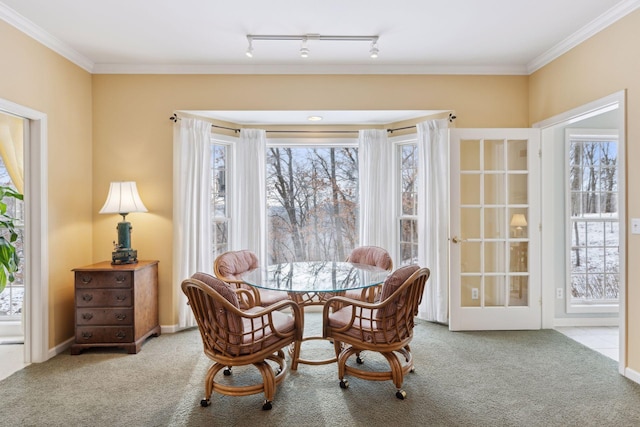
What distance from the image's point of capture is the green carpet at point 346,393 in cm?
215

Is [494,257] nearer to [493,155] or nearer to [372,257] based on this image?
[493,155]

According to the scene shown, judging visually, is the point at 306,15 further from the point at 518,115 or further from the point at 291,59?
the point at 518,115

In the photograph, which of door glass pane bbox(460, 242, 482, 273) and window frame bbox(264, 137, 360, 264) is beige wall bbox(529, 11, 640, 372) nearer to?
door glass pane bbox(460, 242, 482, 273)

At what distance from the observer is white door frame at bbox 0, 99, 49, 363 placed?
294 cm

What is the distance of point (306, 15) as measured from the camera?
2.72m

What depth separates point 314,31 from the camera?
2961mm

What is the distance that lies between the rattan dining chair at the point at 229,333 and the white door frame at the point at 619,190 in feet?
8.13

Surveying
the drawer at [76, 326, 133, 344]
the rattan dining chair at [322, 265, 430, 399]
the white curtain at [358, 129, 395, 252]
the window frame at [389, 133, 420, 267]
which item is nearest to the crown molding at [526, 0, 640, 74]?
the window frame at [389, 133, 420, 267]

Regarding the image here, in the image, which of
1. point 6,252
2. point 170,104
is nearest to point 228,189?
point 170,104

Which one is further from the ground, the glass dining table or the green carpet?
the glass dining table

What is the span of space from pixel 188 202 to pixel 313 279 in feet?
5.71

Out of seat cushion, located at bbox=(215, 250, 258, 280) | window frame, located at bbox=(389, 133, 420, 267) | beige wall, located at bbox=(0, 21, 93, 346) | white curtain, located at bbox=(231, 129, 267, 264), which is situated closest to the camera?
beige wall, located at bbox=(0, 21, 93, 346)

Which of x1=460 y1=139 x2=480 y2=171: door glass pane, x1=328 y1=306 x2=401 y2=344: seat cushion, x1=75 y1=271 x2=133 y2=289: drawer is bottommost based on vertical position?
x1=328 y1=306 x2=401 y2=344: seat cushion

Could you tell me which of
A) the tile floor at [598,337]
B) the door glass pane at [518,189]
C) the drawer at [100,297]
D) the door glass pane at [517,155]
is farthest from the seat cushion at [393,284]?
the drawer at [100,297]
